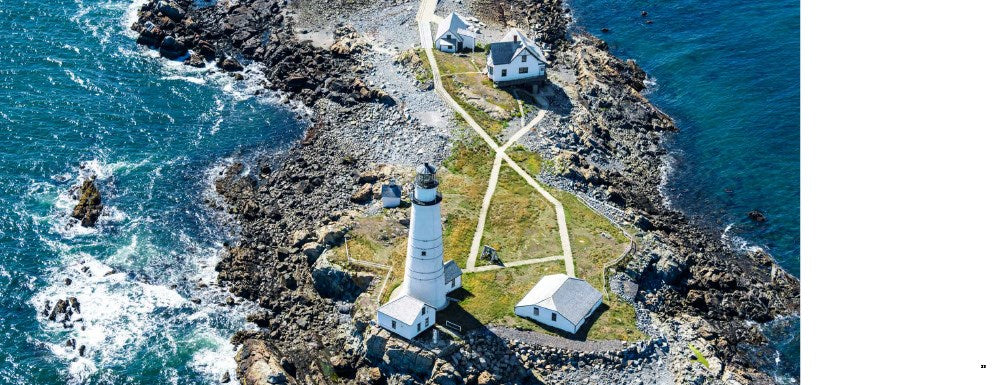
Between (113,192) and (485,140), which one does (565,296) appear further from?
(113,192)

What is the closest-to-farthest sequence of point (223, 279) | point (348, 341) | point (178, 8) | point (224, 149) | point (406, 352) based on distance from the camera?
point (406, 352), point (348, 341), point (223, 279), point (224, 149), point (178, 8)

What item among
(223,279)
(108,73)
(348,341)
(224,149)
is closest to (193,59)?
(108,73)

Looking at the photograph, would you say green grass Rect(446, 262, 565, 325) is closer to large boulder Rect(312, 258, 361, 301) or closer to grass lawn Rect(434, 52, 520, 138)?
large boulder Rect(312, 258, 361, 301)

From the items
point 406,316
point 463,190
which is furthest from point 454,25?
point 406,316

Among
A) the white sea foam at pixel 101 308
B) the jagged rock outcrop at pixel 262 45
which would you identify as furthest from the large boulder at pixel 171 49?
the white sea foam at pixel 101 308

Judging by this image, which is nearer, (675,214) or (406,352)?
(406,352)

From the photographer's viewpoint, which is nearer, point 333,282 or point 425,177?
point 425,177

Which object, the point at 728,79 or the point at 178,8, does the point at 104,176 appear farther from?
the point at 728,79
